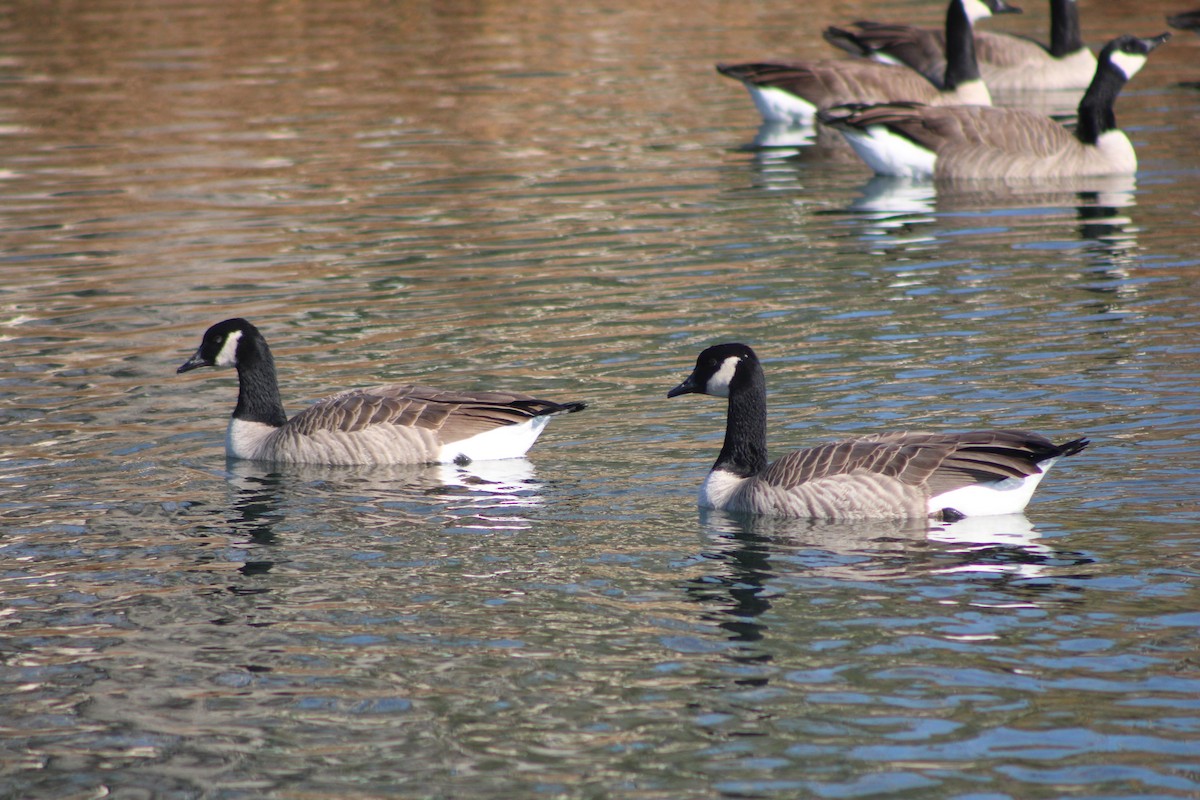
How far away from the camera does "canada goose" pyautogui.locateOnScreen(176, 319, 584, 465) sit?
11484 millimetres

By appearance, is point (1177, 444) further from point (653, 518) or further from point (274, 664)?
point (274, 664)

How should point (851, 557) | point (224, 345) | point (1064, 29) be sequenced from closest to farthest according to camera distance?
point (851, 557)
point (224, 345)
point (1064, 29)

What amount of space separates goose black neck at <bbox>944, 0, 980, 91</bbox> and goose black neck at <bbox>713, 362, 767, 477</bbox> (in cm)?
1606

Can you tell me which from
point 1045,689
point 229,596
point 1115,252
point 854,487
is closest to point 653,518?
point 854,487

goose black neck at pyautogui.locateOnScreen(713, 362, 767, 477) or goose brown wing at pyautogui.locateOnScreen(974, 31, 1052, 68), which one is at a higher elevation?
goose brown wing at pyautogui.locateOnScreen(974, 31, 1052, 68)

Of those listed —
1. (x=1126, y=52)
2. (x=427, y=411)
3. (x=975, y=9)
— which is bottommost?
(x=427, y=411)

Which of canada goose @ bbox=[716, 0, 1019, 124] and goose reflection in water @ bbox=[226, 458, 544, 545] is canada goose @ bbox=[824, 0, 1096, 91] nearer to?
canada goose @ bbox=[716, 0, 1019, 124]

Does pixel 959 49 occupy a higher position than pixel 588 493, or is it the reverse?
pixel 959 49

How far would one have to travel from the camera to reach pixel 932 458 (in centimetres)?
948

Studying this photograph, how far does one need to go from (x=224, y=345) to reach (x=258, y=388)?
17.4 inches

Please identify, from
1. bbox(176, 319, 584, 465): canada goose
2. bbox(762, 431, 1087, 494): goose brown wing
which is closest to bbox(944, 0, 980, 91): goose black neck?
bbox(176, 319, 584, 465): canada goose

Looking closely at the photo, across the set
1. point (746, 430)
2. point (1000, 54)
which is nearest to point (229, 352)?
point (746, 430)

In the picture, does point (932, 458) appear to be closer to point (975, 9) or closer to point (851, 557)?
point (851, 557)

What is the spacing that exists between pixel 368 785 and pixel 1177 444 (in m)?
6.26
